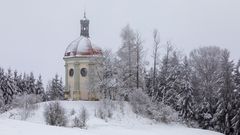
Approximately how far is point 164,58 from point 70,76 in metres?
12.9

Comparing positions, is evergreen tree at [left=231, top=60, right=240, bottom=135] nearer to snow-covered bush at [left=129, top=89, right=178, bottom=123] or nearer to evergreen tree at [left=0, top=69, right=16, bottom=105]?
snow-covered bush at [left=129, top=89, right=178, bottom=123]

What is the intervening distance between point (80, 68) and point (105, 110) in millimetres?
11183

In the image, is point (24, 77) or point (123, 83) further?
point (24, 77)

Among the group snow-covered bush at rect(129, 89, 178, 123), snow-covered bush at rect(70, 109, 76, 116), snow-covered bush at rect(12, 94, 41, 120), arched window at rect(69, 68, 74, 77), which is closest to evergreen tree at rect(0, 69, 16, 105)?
arched window at rect(69, 68, 74, 77)

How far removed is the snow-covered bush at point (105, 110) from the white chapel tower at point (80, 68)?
574cm

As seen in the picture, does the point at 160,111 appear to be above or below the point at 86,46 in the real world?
below

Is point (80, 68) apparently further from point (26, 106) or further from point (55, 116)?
point (55, 116)

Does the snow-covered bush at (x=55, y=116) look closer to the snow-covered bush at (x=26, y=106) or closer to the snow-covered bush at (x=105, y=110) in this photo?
the snow-covered bush at (x=105, y=110)

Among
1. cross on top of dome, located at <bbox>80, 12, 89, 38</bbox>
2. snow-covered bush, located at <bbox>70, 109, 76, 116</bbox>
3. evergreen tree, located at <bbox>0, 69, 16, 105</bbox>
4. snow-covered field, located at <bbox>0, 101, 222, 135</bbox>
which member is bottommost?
snow-covered field, located at <bbox>0, 101, 222, 135</bbox>

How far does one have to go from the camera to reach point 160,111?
49.9 meters

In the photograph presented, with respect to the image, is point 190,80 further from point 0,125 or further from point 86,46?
point 0,125

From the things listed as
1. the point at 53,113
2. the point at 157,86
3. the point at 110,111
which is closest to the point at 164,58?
the point at 157,86

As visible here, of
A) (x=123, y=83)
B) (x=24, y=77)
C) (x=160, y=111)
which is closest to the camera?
(x=160, y=111)

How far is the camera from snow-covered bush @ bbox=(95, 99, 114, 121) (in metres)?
46.7
